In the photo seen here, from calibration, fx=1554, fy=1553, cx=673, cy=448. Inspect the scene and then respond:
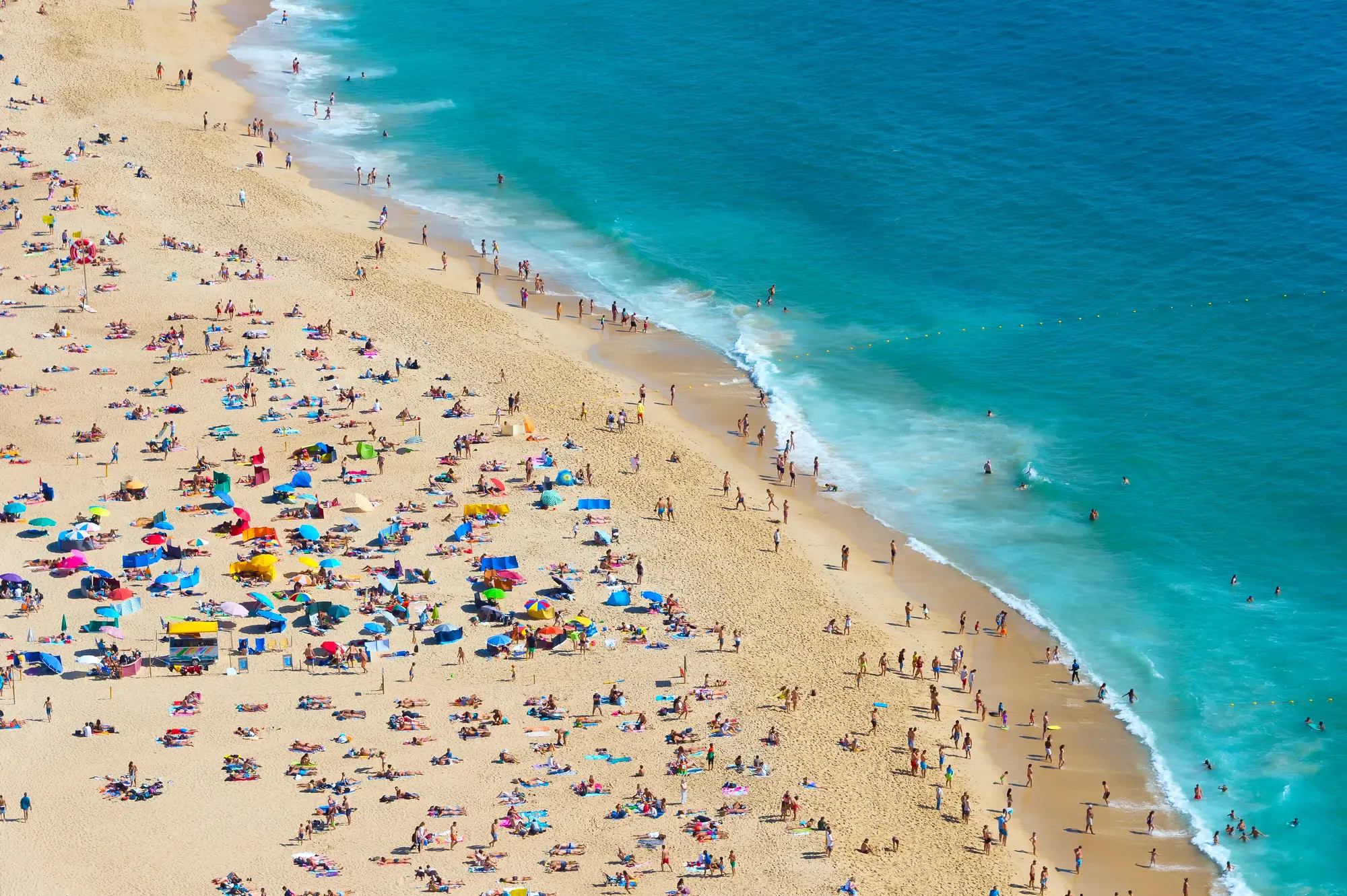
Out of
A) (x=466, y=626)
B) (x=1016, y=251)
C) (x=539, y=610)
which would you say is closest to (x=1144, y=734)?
(x=539, y=610)

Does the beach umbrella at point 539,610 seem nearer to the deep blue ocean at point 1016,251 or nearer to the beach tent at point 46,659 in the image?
the beach tent at point 46,659

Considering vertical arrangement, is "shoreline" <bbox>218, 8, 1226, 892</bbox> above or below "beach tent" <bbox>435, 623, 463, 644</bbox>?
above

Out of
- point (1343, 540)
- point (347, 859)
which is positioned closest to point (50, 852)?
point (347, 859)

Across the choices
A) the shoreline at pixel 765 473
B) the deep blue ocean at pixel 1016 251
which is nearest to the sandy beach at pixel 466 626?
the shoreline at pixel 765 473

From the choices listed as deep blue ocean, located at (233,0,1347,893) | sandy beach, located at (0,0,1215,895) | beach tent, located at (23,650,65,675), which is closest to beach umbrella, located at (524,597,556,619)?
sandy beach, located at (0,0,1215,895)

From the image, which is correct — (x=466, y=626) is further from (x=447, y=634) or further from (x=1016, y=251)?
(x=1016, y=251)

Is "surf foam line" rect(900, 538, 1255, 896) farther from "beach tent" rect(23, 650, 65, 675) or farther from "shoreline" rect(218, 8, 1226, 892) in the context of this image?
"beach tent" rect(23, 650, 65, 675)
